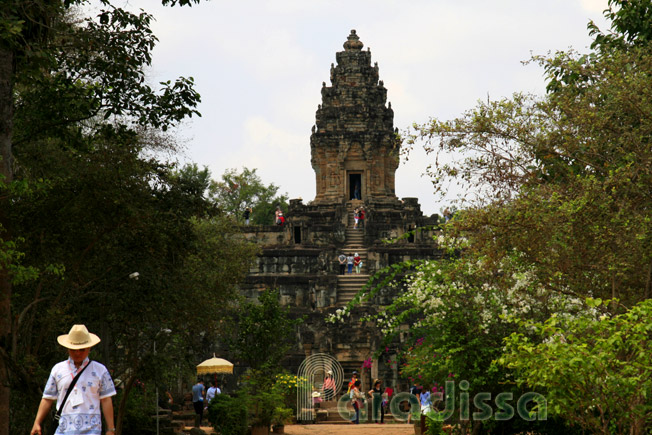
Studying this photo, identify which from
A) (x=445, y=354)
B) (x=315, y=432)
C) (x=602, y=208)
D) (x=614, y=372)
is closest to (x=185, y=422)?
(x=315, y=432)

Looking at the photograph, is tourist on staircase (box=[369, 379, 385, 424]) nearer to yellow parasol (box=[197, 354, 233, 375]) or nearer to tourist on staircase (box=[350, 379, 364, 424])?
tourist on staircase (box=[350, 379, 364, 424])

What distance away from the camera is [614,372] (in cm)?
948

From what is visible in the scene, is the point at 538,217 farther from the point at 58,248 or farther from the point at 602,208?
the point at 58,248

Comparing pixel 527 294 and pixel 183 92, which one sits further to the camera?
pixel 527 294

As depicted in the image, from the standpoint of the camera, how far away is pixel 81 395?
7453 millimetres

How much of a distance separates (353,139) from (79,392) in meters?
34.7

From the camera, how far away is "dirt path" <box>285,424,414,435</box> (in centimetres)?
1912

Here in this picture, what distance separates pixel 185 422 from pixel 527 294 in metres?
11.0

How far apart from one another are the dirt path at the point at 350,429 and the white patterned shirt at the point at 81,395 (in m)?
11.8

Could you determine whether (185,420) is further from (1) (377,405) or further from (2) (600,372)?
(2) (600,372)

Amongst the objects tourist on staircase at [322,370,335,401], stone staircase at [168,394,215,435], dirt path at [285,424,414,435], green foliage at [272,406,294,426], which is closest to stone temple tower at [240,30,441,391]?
tourist on staircase at [322,370,335,401]

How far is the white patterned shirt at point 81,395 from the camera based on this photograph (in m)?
7.42

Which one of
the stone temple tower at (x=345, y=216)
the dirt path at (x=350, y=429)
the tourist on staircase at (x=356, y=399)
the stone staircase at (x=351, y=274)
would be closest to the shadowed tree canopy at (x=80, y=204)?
the dirt path at (x=350, y=429)

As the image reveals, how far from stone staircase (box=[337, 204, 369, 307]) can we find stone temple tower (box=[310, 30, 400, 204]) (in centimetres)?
231
